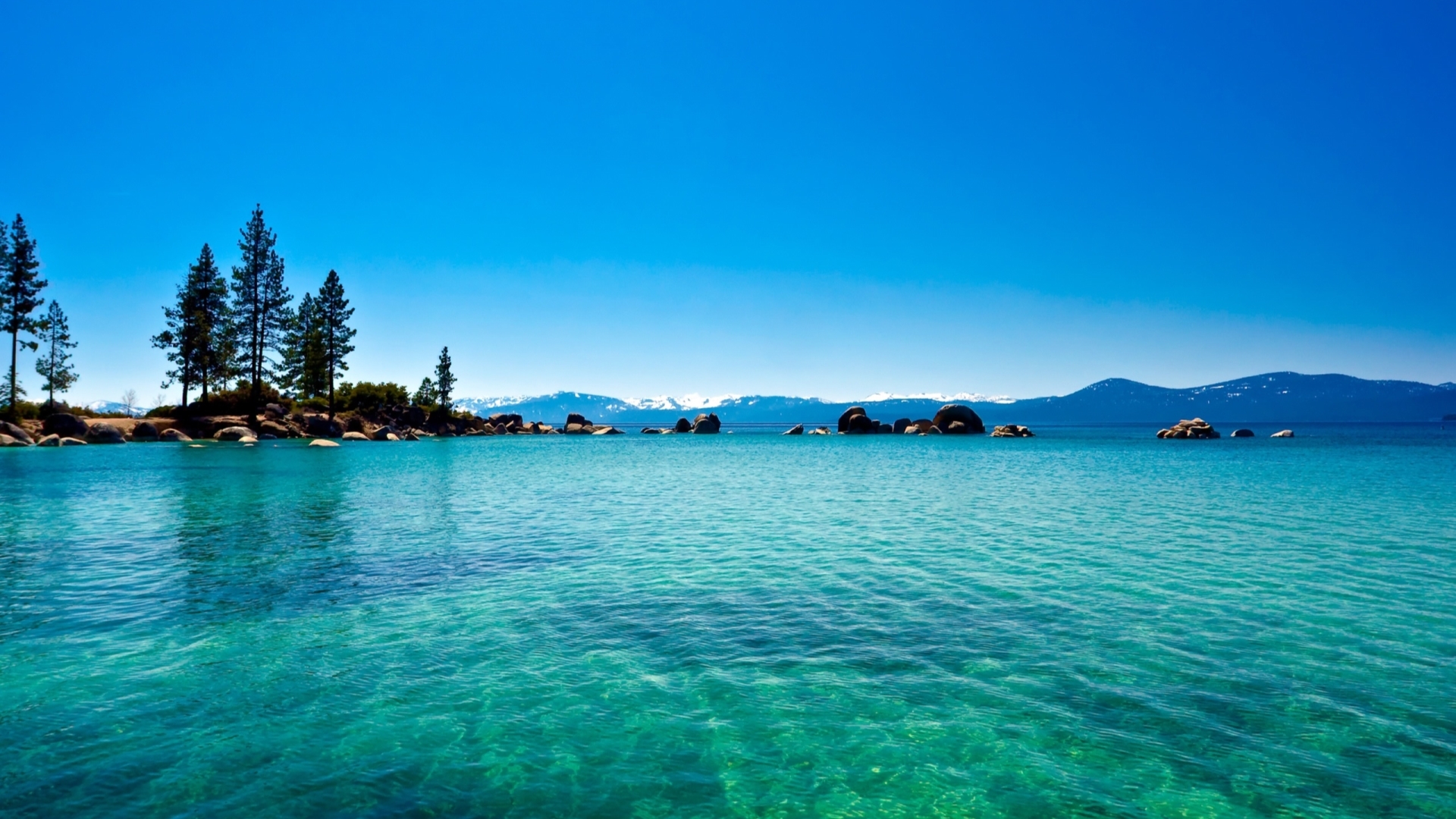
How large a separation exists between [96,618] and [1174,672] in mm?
15927

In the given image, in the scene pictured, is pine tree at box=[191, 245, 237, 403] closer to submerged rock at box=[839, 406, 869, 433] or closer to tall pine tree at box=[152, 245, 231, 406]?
tall pine tree at box=[152, 245, 231, 406]

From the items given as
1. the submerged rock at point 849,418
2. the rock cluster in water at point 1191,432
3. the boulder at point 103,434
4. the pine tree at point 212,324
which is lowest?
the rock cluster in water at point 1191,432

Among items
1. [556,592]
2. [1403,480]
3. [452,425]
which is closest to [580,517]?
[556,592]

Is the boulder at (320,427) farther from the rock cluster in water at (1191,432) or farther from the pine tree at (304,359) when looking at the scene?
the rock cluster in water at (1191,432)

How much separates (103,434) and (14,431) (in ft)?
19.9

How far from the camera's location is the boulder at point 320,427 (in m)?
75.7

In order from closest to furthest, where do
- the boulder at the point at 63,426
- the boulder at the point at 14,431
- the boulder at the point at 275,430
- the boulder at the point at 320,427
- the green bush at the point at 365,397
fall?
the boulder at the point at 14,431
the boulder at the point at 63,426
the boulder at the point at 275,430
the boulder at the point at 320,427
the green bush at the point at 365,397

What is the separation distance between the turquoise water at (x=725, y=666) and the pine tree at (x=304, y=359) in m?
67.4

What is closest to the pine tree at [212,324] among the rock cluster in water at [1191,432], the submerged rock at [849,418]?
the submerged rock at [849,418]

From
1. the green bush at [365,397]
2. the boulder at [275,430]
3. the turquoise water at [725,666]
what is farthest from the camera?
the green bush at [365,397]

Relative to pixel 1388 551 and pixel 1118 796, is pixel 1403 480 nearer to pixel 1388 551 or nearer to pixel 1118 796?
pixel 1388 551

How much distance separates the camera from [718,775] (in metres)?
6.23

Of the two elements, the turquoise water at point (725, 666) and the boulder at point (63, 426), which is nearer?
the turquoise water at point (725, 666)

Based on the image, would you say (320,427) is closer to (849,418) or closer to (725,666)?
(725,666)
